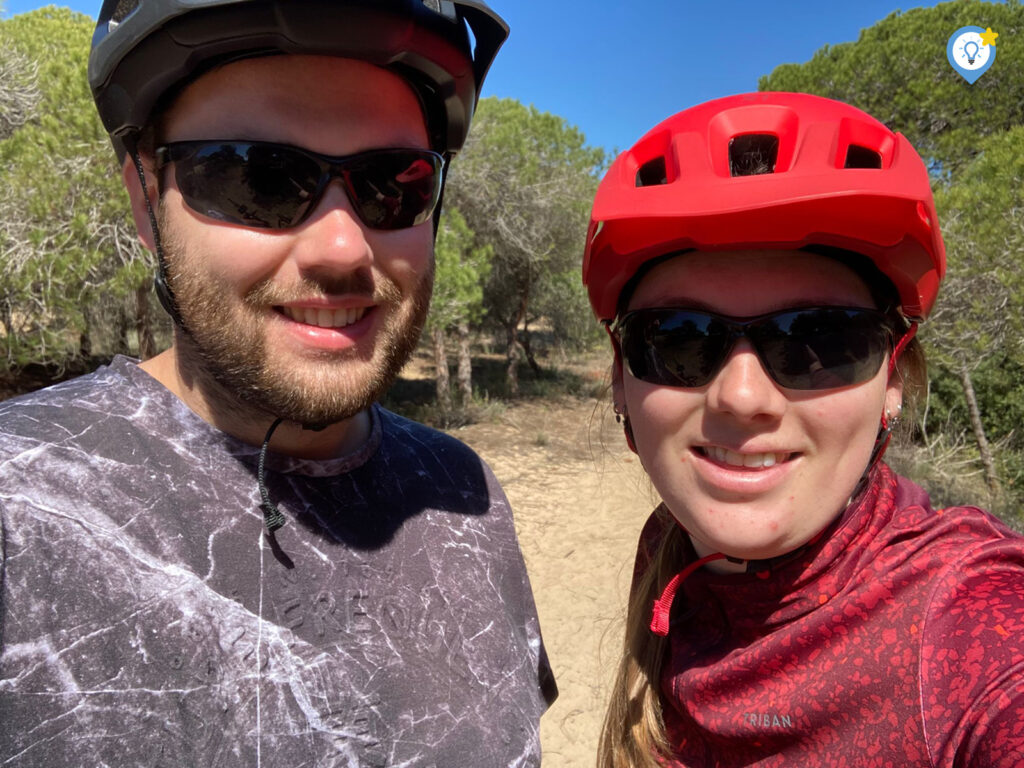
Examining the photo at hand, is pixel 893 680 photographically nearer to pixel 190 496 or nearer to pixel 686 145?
pixel 686 145

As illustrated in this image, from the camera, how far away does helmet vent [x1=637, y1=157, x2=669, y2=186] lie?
5.20 ft

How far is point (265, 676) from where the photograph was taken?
1.19 meters

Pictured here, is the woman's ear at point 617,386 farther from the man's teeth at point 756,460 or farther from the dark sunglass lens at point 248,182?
the dark sunglass lens at point 248,182

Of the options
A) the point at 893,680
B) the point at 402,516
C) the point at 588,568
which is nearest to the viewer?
the point at 893,680

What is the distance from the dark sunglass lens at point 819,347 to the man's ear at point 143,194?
1.43 m

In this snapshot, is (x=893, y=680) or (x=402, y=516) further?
(x=402, y=516)

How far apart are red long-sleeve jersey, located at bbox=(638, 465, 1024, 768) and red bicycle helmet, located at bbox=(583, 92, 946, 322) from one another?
1.79 feet

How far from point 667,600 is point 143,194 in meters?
1.64

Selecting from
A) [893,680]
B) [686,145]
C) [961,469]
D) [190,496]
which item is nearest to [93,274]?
[190,496]

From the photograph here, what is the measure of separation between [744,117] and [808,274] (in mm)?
395

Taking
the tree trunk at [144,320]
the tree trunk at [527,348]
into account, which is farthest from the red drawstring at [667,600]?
the tree trunk at [527,348]

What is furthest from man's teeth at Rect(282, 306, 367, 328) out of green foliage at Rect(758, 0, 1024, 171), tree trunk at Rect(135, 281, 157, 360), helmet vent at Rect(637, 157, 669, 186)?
green foliage at Rect(758, 0, 1024, 171)

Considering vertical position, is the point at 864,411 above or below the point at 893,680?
above

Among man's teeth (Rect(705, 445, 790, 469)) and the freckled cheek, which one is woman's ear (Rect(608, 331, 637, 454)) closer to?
man's teeth (Rect(705, 445, 790, 469))
